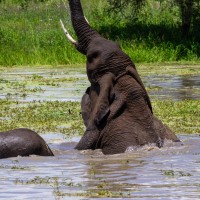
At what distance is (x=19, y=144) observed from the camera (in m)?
10.6

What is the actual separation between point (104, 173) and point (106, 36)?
22.6 metres

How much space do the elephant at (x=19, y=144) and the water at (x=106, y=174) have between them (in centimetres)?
11

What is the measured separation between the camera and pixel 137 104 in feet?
36.0

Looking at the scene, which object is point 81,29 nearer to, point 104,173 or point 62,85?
point 104,173

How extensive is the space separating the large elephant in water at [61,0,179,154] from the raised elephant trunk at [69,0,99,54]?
0.87 feet

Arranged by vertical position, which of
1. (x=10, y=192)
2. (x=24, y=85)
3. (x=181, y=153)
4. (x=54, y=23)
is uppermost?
(x=10, y=192)

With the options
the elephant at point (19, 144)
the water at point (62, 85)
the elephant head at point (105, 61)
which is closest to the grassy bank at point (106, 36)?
the water at point (62, 85)

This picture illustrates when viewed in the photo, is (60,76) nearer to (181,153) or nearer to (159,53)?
(159,53)

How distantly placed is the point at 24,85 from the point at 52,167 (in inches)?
462

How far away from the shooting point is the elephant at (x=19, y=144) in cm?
1059

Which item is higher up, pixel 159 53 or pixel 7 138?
pixel 7 138

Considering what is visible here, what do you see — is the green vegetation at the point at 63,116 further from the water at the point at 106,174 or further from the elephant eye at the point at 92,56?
the elephant eye at the point at 92,56

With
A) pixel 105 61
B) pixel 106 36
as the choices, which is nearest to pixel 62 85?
pixel 105 61

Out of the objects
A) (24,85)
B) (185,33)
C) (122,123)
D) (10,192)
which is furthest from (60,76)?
(10,192)
